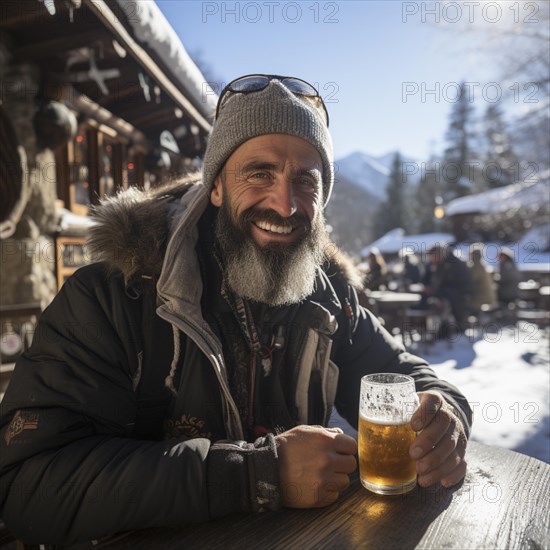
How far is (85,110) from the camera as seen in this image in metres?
5.33

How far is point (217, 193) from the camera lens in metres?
2.11

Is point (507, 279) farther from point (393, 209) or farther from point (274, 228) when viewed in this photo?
point (393, 209)

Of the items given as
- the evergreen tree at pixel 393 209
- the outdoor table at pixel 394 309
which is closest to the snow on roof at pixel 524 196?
the outdoor table at pixel 394 309

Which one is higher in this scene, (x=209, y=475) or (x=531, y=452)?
(x=209, y=475)

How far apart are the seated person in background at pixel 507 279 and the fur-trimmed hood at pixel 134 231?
972 centimetres

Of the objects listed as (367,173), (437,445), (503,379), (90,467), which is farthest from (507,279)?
(367,173)

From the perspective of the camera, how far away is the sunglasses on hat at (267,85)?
2164 mm

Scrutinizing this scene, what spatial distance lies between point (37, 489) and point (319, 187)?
1.55m

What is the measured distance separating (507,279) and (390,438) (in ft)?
33.5

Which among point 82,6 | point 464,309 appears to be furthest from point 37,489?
point 464,309

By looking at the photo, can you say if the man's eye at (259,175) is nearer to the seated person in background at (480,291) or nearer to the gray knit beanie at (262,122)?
the gray knit beanie at (262,122)

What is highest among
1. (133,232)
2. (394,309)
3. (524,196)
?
(524,196)

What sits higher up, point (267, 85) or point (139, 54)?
point (139, 54)

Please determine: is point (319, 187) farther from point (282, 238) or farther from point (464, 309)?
point (464, 309)
